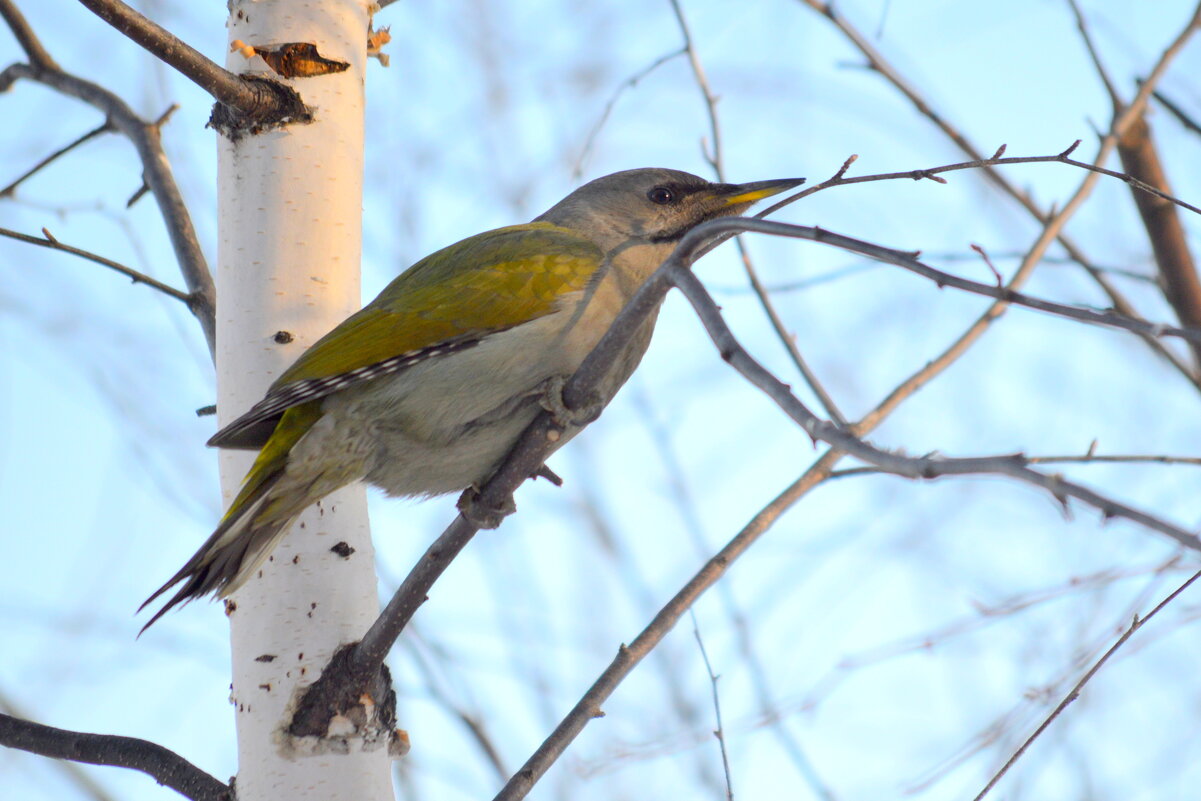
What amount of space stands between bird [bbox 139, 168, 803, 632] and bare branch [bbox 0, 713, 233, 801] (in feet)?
1.55

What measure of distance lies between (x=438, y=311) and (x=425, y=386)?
37cm

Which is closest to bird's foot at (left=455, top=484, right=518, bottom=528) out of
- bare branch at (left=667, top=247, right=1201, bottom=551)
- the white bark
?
the white bark

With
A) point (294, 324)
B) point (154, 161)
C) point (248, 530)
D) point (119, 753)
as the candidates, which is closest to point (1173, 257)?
point (294, 324)

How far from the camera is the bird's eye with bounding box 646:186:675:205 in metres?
4.84

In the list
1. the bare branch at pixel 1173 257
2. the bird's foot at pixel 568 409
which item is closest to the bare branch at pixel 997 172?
the bare branch at pixel 1173 257

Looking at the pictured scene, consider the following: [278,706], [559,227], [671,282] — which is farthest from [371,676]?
[559,227]

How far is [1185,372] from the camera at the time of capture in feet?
14.0

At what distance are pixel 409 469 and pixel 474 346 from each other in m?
0.45

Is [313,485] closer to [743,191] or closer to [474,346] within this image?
[474,346]

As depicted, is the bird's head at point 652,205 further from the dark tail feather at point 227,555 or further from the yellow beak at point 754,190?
the dark tail feather at point 227,555

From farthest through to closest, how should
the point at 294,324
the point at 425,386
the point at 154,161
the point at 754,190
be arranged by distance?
the point at 754,190, the point at 154,161, the point at 425,386, the point at 294,324

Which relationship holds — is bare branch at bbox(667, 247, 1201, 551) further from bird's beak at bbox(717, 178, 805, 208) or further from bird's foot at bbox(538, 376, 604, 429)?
bird's beak at bbox(717, 178, 805, 208)

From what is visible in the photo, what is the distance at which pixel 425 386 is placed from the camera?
3568 millimetres

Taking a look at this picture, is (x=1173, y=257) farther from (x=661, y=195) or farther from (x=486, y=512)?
(x=486, y=512)
